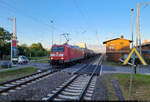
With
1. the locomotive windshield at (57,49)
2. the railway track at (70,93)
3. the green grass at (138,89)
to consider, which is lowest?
the green grass at (138,89)

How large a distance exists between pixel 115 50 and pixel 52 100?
3119cm

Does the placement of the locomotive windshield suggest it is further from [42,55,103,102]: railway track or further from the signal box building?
the signal box building

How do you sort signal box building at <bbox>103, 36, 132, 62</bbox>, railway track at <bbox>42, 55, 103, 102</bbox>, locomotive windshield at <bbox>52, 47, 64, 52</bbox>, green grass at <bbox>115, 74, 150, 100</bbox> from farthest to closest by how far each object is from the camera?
1. signal box building at <bbox>103, 36, 132, 62</bbox>
2. locomotive windshield at <bbox>52, 47, 64, 52</bbox>
3. green grass at <bbox>115, 74, 150, 100</bbox>
4. railway track at <bbox>42, 55, 103, 102</bbox>

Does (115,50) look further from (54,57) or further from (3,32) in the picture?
Result: (3,32)

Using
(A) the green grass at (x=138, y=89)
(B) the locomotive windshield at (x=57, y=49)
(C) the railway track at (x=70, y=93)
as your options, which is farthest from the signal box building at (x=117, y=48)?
(C) the railway track at (x=70, y=93)

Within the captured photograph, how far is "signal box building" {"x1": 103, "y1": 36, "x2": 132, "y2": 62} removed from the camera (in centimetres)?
3397

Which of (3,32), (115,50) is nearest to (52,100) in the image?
(115,50)

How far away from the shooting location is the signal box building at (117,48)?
111 feet

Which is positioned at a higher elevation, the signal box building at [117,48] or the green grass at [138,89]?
the signal box building at [117,48]

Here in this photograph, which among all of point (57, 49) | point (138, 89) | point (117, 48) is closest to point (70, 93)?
point (138, 89)

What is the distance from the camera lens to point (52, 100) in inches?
229

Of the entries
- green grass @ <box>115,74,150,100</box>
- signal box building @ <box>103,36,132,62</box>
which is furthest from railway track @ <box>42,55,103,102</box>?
signal box building @ <box>103,36,132,62</box>

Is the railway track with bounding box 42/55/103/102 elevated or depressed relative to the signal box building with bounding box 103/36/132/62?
depressed

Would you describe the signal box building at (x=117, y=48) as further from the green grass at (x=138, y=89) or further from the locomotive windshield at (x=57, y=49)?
the green grass at (x=138, y=89)
